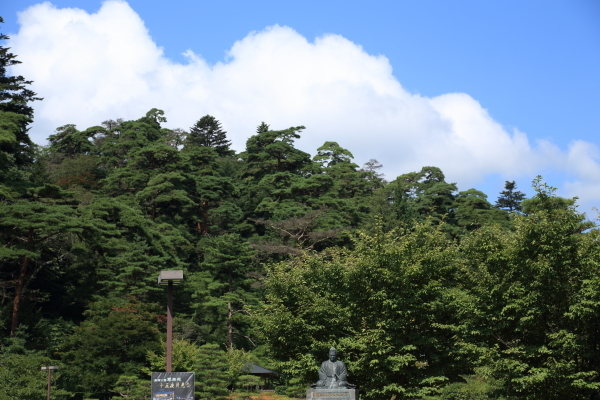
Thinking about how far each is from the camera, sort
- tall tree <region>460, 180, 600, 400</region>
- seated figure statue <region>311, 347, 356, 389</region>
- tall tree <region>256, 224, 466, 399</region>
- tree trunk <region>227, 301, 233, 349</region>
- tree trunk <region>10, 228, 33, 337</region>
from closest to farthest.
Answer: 1. tall tree <region>460, 180, 600, 400</region>
2. seated figure statue <region>311, 347, 356, 389</region>
3. tall tree <region>256, 224, 466, 399</region>
4. tree trunk <region>10, 228, 33, 337</region>
5. tree trunk <region>227, 301, 233, 349</region>

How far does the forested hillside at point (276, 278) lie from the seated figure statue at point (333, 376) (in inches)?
72.1

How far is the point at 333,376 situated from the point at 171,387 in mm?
4818

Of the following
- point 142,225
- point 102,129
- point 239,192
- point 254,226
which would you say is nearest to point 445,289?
point 142,225

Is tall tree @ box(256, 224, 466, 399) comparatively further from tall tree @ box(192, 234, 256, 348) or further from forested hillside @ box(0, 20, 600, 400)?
tall tree @ box(192, 234, 256, 348)

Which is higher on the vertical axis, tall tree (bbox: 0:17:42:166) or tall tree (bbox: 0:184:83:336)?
tall tree (bbox: 0:17:42:166)

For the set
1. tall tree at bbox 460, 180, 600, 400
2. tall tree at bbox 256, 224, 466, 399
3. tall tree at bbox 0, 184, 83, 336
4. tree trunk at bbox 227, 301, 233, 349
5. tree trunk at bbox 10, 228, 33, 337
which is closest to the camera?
tall tree at bbox 460, 180, 600, 400

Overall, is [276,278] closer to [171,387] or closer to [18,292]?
[171,387]

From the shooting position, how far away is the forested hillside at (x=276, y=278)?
16.9m

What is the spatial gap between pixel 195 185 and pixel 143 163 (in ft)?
15.7

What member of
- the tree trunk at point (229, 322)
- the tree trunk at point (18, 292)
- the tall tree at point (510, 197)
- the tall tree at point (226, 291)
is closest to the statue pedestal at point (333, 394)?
the tall tree at point (226, 291)

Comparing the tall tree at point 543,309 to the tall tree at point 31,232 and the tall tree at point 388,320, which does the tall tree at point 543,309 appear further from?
the tall tree at point 31,232

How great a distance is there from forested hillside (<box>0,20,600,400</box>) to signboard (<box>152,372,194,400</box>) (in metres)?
5.96

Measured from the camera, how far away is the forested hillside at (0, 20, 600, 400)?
16.9 meters

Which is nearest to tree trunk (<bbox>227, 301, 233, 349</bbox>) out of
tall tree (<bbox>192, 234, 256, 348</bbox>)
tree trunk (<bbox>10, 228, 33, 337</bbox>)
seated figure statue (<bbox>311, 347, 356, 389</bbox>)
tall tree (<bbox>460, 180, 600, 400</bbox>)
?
tall tree (<bbox>192, 234, 256, 348</bbox>)
